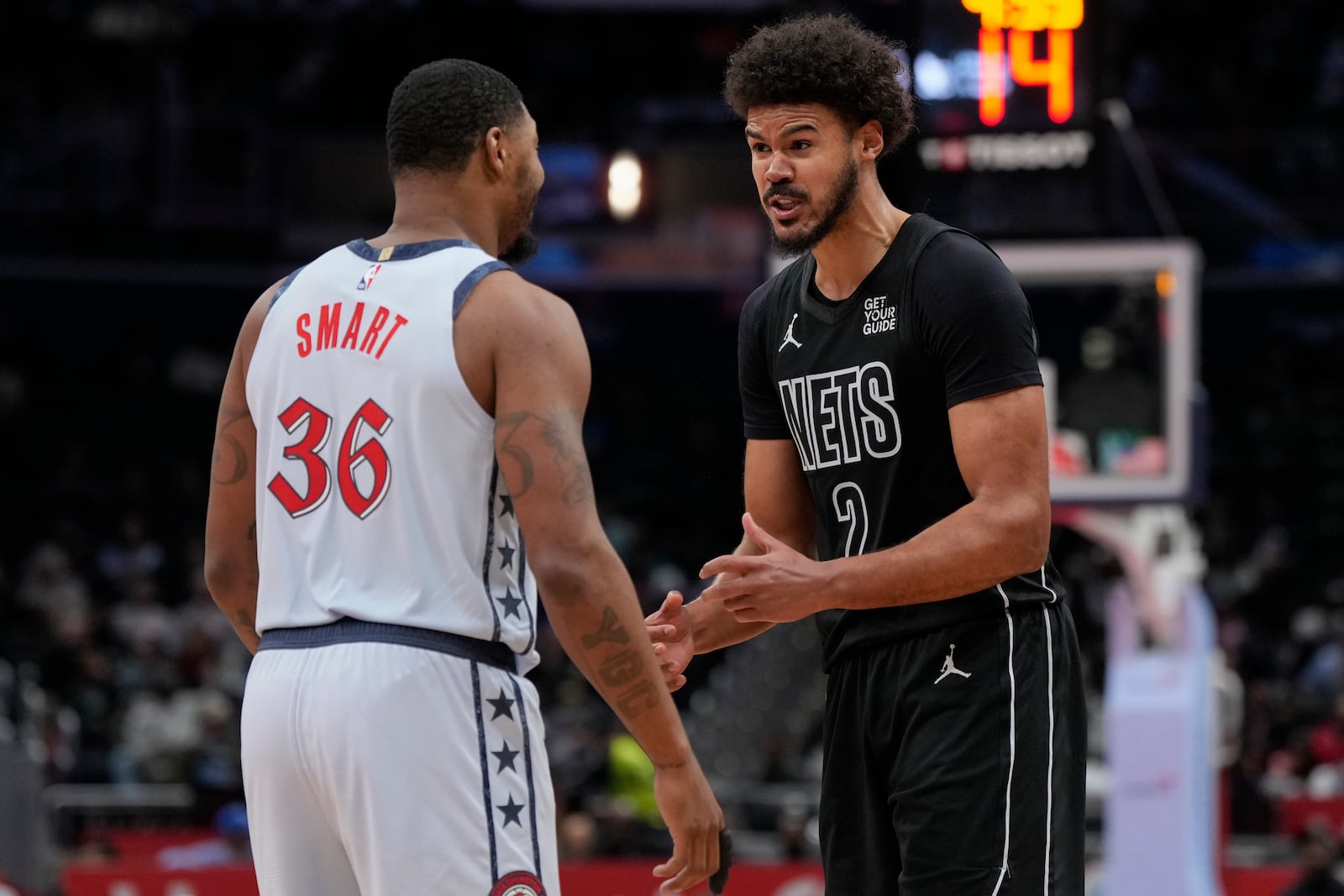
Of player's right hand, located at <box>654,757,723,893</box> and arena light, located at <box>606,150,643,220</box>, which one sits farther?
arena light, located at <box>606,150,643,220</box>

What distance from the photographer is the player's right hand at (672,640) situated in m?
3.89

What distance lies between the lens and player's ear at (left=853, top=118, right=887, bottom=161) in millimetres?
3775

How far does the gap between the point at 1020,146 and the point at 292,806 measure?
6222mm

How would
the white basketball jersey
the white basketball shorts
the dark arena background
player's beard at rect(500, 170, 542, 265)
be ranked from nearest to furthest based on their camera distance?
the white basketball shorts
the white basketball jersey
player's beard at rect(500, 170, 542, 265)
the dark arena background

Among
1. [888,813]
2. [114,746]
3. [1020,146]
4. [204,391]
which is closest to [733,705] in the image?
[114,746]

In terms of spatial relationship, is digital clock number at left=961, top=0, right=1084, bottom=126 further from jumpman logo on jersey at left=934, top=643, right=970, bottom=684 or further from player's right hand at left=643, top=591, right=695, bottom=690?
jumpman logo on jersey at left=934, top=643, right=970, bottom=684

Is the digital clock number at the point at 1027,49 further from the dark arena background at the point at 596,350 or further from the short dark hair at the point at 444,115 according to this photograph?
the short dark hair at the point at 444,115

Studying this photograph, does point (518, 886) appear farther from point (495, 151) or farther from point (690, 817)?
point (495, 151)

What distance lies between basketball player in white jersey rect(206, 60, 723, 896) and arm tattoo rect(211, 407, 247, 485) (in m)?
0.26

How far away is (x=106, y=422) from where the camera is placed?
79.7 ft

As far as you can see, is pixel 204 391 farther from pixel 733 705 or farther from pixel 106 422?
pixel 733 705

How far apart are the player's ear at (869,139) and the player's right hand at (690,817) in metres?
1.34

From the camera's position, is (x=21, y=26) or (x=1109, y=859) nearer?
(x=1109, y=859)

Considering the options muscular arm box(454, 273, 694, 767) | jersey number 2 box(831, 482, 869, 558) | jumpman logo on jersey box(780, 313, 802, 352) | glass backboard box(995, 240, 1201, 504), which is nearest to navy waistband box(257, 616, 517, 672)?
muscular arm box(454, 273, 694, 767)
